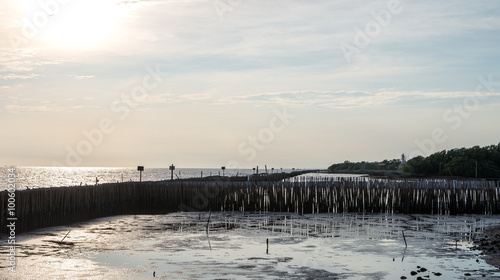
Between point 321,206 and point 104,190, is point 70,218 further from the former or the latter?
point 321,206

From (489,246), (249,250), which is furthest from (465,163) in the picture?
(249,250)

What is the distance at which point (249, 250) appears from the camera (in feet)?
51.3

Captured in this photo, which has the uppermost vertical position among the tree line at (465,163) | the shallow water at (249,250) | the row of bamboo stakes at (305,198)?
the tree line at (465,163)

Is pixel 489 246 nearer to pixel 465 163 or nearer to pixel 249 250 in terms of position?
pixel 249 250

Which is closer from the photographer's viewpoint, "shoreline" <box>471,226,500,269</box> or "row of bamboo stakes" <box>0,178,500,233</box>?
"shoreline" <box>471,226,500,269</box>

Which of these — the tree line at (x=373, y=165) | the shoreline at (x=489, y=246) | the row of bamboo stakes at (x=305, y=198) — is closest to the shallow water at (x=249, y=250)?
the shoreline at (x=489, y=246)

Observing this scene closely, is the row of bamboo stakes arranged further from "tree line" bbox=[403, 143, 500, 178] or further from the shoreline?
"tree line" bbox=[403, 143, 500, 178]

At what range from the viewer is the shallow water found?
40.8 feet

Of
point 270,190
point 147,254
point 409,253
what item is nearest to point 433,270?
point 409,253

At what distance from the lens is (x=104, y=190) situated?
2639 centimetres

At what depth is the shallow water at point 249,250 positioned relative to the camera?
1242 centimetres

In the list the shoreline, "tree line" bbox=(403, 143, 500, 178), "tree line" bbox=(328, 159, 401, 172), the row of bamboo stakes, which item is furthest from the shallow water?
"tree line" bbox=(328, 159, 401, 172)

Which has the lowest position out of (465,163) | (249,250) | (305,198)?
(249,250)

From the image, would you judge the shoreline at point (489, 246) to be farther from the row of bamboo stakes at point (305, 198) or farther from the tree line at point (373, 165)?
the tree line at point (373, 165)
